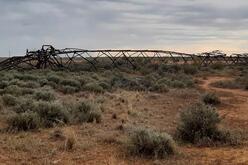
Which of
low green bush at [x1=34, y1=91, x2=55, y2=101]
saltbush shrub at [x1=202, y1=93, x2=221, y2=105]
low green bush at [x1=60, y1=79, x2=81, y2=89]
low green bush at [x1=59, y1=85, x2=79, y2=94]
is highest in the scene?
low green bush at [x1=34, y1=91, x2=55, y2=101]

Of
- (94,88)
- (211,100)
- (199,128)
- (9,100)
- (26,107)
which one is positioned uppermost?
(26,107)

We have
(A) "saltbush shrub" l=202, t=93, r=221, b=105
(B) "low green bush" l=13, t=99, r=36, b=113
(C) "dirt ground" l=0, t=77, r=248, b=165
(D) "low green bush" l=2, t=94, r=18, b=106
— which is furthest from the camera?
(A) "saltbush shrub" l=202, t=93, r=221, b=105

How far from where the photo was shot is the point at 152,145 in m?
12.6

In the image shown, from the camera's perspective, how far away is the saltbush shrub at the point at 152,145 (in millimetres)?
12495

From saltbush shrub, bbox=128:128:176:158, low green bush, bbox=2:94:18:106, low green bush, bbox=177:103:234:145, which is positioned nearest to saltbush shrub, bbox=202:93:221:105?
low green bush, bbox=2:94:18:106

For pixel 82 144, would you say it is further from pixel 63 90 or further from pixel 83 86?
pixel 83 86

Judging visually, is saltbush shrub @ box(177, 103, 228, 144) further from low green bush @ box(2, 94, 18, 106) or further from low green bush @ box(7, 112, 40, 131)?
low green bush @ box(2, 94, 18, 106)

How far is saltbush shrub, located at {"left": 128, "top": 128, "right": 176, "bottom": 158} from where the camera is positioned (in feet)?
41.0

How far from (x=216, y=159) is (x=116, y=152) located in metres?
2.61

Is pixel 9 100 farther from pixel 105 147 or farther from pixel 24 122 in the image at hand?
pixel 105 147

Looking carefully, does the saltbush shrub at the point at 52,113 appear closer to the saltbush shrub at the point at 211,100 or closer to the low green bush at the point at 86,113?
the low green bush at the point at 86,113

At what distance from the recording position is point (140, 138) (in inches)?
505

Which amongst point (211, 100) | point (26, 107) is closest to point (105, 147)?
point (26, 107)

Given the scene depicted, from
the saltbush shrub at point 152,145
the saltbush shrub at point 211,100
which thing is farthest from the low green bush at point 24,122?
the saltbush shrub at point 211,100
